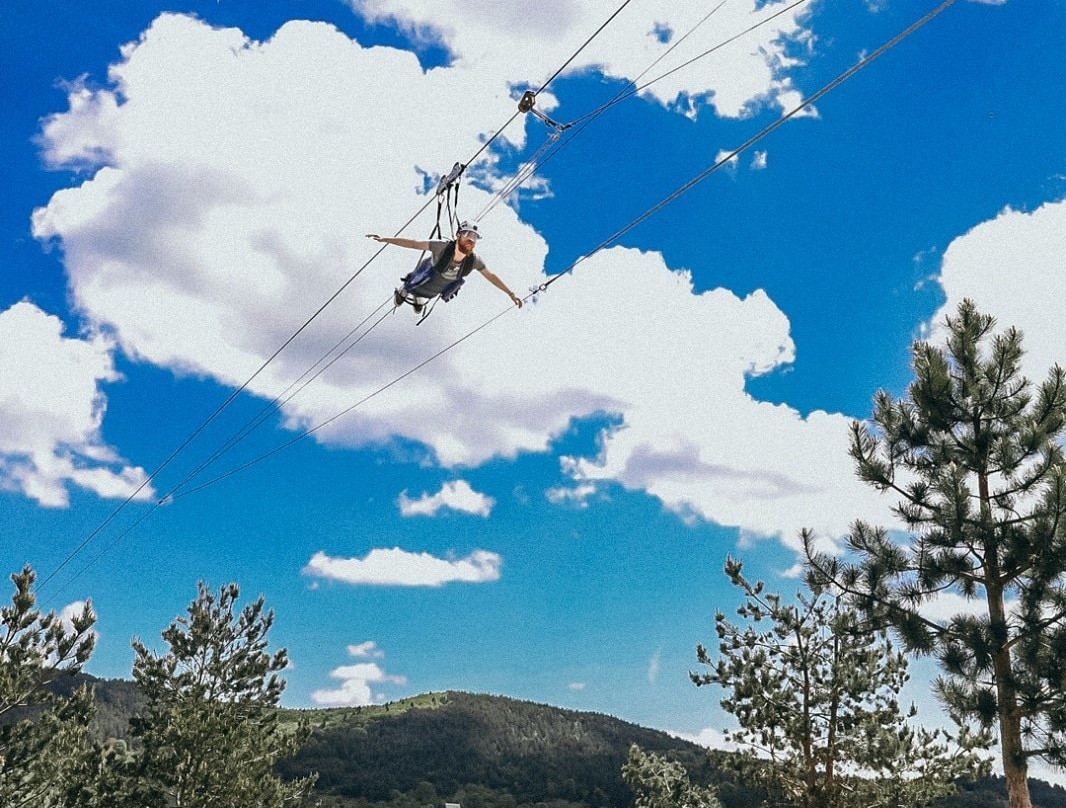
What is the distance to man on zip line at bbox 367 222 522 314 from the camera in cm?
1044

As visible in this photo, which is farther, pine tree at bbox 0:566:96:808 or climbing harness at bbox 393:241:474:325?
pine tree at bbox 0:566:96:808

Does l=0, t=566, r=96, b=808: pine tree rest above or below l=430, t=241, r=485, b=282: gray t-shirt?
below

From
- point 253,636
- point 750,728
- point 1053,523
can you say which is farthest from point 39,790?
point 1053,523

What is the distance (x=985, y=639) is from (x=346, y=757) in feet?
490

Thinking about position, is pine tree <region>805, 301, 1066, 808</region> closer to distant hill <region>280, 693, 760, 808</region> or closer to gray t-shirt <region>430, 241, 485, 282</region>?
gray t-shirt <region>430, 241, 485, 282</region>

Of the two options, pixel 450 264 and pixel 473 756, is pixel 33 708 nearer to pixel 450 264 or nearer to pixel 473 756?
pixel 450 264

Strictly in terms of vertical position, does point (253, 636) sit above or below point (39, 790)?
above

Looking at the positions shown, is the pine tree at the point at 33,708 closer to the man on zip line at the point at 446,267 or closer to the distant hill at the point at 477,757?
the man on zip line at the point at 446,267

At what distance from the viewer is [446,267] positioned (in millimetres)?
10719

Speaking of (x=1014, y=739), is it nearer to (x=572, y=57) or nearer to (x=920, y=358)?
(x=920, y=358)

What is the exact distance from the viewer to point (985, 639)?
11578mm

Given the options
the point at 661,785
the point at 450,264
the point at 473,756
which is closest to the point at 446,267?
the point at 450,264

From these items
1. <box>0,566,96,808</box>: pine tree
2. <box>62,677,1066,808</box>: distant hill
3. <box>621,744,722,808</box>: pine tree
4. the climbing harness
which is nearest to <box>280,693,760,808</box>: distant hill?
<box>62,677,1066,808</box>: distant hill

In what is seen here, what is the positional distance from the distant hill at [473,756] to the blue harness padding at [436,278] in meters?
77.3
